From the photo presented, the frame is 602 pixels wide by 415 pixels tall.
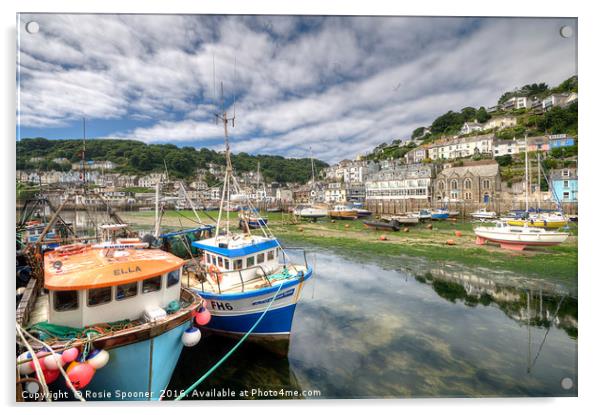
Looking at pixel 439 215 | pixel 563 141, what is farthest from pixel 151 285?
pixel 439 215

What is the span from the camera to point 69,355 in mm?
2518

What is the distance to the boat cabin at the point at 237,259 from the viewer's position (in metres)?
4.67

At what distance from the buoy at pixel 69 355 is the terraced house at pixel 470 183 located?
27.6 meters

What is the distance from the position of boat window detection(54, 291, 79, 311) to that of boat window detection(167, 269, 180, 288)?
935 mm

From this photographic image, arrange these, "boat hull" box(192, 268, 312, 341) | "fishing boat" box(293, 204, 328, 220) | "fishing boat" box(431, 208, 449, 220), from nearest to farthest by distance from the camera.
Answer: "boat hull" box(192, 268, 312, 341) < "fishing boat" box(431, 208, 449, 220) < "fishing boat" box(293, 204, 328, 220)

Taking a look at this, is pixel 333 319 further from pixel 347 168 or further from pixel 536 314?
pixel 347 168

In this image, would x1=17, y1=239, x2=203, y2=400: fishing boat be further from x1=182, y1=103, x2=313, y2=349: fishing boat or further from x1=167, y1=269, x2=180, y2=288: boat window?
x1=182, y1=103, x2=313, y2=349: fishing boat

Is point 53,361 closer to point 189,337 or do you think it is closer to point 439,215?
point 189,337

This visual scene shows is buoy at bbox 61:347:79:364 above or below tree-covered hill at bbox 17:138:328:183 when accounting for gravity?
below

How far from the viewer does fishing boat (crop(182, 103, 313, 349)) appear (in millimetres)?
4410

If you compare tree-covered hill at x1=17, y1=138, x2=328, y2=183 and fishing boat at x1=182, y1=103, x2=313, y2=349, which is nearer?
tree-covered hill at x1=17, y1=138, x2=328, y2=183

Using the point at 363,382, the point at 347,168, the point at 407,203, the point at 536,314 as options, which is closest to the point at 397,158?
the point at 347,168

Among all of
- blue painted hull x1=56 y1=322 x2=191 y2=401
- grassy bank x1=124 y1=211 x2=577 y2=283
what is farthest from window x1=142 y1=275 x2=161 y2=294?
grassy bank x1=124 y1=211 x2=577 y2=283

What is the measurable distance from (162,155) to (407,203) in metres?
26.1
